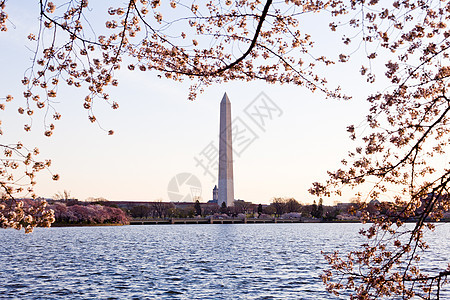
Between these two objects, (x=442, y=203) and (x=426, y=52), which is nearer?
(x=426, y=52)

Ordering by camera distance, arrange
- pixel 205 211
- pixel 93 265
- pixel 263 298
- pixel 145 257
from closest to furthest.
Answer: pixel 263 298, pixel 93 265, pixel 145 257, pixel 205 211

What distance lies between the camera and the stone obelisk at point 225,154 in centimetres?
8381

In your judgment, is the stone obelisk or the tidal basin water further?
the stone obelisk

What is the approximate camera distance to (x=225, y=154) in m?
87.9

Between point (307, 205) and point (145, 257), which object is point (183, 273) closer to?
point (145, 257)

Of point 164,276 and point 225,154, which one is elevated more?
point 225,154

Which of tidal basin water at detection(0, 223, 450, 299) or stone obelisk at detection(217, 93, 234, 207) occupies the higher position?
stone obelisk at detection(217, 93, 234, 207)

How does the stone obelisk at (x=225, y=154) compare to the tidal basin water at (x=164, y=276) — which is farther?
the stone obelisk at (x=225, y=154)

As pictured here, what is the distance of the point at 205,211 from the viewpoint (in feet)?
552

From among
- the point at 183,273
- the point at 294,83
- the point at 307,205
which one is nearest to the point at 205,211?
the point at 307,205

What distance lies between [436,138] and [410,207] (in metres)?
1.20

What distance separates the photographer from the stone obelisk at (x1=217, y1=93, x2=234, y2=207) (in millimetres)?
83812

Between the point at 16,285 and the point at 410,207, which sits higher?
the point at 410,207

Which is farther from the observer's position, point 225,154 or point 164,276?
point 225,154
